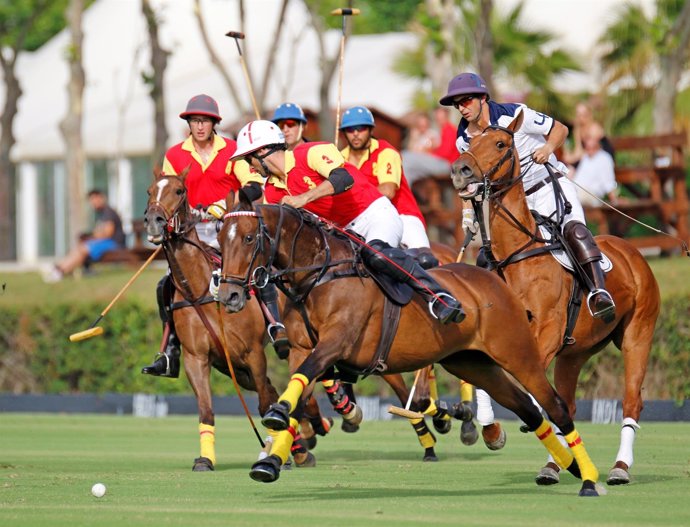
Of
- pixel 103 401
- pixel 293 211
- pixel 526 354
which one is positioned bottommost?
pixel 103 401

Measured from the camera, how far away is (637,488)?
340 inches

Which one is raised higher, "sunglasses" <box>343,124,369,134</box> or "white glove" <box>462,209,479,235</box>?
"sunglasses" <box>343,124,369,134</box>

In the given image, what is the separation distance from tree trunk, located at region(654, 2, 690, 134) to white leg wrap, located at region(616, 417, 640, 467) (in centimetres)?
1165

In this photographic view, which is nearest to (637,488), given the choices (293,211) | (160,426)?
(293,211)

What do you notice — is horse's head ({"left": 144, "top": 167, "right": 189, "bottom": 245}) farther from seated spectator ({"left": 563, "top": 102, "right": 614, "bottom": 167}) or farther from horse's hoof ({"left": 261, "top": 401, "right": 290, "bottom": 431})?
seated spectator ({"left": 563, "top": 102, "right": 614, "bottom": 167})

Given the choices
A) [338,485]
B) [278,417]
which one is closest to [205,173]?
[338,485]

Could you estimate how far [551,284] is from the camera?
941 cm

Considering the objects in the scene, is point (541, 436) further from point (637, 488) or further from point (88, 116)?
point (88, 116)

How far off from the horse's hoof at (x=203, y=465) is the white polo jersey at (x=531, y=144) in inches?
104

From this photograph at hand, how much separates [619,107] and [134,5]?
1653 centimetres

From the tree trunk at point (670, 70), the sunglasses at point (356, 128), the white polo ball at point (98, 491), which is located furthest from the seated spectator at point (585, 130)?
the white polo ball at point (98, 491)

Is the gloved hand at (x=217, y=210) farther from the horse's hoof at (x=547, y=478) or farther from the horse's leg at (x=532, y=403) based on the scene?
the horse's hoof at (x=547, y=478)

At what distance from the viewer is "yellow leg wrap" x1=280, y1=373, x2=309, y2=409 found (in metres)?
7.79

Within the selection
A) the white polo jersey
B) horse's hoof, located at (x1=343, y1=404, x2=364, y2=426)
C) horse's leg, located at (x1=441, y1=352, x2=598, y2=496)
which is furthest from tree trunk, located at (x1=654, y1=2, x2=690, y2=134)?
horse's leg, located at (x1=441, y1=352, x2=598, y2=496)
